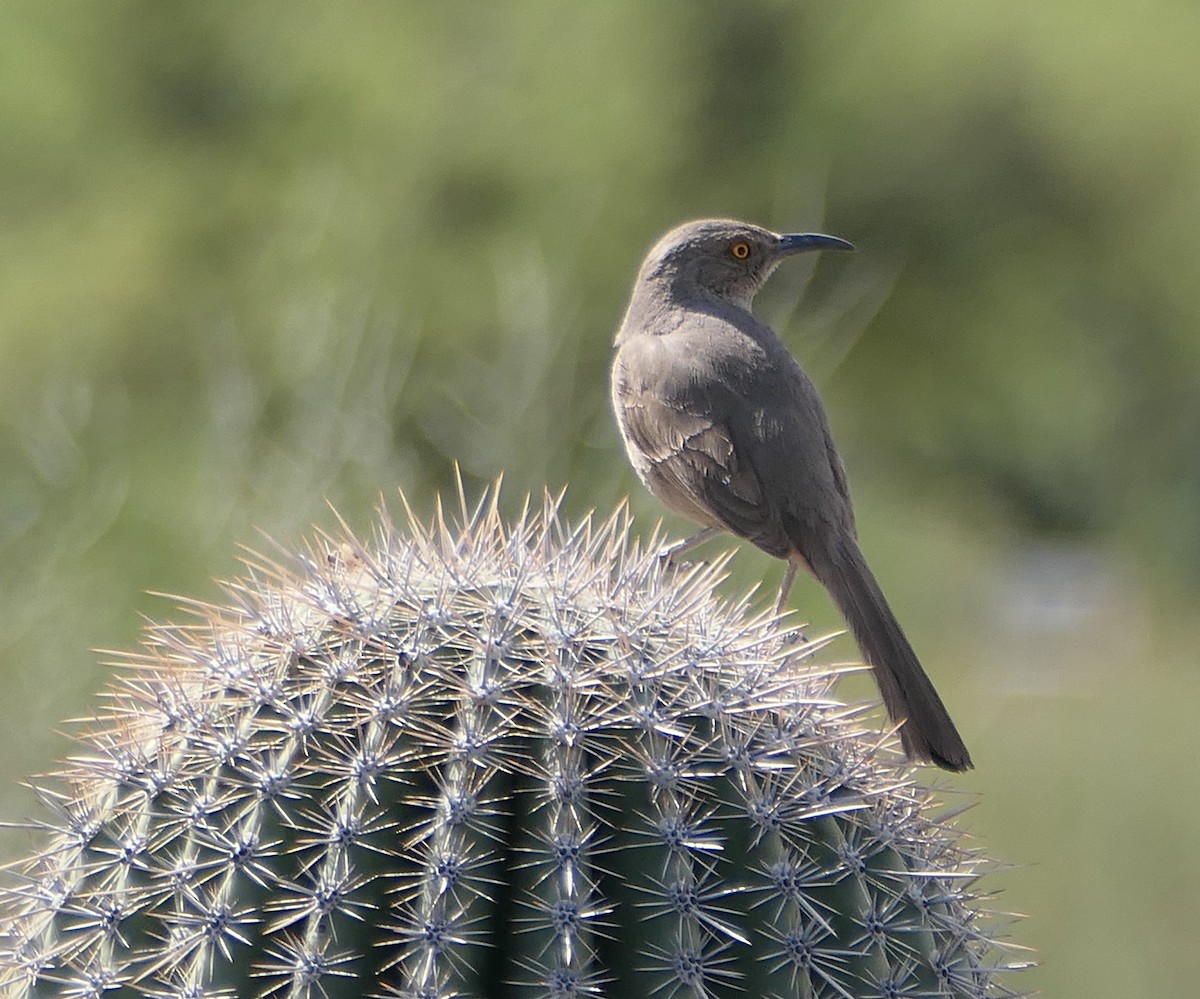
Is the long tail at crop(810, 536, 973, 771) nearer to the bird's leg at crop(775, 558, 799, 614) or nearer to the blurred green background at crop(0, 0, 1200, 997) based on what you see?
the bird's leg at crop(775, 558, 799, 614)

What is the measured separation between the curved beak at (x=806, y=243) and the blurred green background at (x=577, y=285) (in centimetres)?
317

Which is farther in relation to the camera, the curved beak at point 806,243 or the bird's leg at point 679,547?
the curved beak at point 806,243

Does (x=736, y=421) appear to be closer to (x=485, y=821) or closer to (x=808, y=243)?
(x=808, y=243)

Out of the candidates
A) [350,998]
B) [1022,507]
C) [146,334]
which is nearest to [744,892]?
[350,998]

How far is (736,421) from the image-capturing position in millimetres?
3932

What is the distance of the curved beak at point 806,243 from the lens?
4.31 meters

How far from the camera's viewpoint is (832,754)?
2.35 meters

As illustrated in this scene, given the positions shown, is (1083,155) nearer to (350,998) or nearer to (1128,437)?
(1128,437)

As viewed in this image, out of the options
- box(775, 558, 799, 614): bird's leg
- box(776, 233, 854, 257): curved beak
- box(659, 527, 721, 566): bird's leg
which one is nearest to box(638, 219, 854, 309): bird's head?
box(776, 233, 854, 257): curved beak

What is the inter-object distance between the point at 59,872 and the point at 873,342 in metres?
16.4

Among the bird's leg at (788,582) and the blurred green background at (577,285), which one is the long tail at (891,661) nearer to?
the bird's leg at (788,582)

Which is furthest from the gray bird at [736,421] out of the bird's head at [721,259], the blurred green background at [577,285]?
the blurred green background at [577,285]

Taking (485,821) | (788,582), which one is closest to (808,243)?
(788,582)

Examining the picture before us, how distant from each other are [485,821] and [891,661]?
1.33 m
